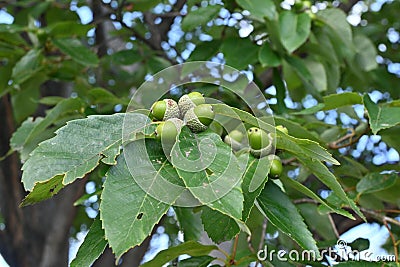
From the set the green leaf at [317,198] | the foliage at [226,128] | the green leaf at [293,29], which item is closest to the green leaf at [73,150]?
the foliage at [226,128]

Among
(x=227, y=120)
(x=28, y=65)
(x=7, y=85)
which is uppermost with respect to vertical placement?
(x=227, y=120)

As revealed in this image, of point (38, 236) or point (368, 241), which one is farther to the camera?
point (38, 236)

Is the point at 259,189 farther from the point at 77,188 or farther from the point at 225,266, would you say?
the point at 77,188

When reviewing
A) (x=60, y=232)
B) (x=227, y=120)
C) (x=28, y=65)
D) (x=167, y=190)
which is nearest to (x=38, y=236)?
(x=60, y=232)

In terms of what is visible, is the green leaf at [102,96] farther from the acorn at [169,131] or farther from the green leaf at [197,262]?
the acorn at [169,131]

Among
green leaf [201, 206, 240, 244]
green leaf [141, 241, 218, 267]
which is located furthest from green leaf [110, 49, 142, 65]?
green leaf [201, 206, 240, 244]

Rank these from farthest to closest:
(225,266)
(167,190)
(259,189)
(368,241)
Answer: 1. (368,241)
2. (225,266)
3. (259,189)
4. (167,190)

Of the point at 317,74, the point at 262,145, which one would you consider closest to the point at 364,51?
the point at 317,74
